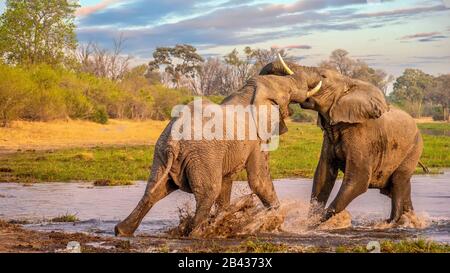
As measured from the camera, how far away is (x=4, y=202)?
1255cm

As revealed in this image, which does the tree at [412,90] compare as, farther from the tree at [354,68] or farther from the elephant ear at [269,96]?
the elephant ear at [269,96]

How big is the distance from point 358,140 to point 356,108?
42 centimetres

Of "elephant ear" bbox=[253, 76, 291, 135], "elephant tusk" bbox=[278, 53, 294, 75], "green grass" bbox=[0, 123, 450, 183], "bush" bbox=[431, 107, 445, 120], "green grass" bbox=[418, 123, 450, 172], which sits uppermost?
"elephant tusk" bbox=[278, 53, 294, 75]

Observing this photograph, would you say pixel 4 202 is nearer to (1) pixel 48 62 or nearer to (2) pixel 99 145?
(2) pixel 99 145

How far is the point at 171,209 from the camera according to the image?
40.4 ft

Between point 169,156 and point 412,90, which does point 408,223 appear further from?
point 412,90

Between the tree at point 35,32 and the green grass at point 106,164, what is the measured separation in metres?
14.0

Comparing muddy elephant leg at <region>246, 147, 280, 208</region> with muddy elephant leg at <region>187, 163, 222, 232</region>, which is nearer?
muddy elephant leg at <region>187, 163, 222, 232</region>

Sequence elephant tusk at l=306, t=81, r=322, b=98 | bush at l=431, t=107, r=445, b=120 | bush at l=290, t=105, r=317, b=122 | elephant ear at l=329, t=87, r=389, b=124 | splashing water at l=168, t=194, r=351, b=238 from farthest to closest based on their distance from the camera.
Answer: bush at l=431, t=107, r=445, b=120 → bush at l=290, t=105, r=317, b=122 → elephant ear at l=329, t=87, r=389, b=124 → elephant tusk at l=306, t=81, r=322, b=98 → splashing water at l=168, t=194, r=351, b=238

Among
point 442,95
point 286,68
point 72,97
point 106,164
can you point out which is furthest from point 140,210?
point 442,95

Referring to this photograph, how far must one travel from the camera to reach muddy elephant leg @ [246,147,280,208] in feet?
31.6

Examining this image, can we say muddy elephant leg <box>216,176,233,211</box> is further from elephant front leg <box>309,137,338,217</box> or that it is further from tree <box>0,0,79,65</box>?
tree <box>0,0,79,65</box>

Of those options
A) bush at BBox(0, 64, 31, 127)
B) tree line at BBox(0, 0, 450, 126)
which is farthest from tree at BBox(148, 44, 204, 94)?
bush at BBox(0, 64, 31, 127)

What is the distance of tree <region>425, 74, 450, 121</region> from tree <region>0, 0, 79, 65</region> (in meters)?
36.1
